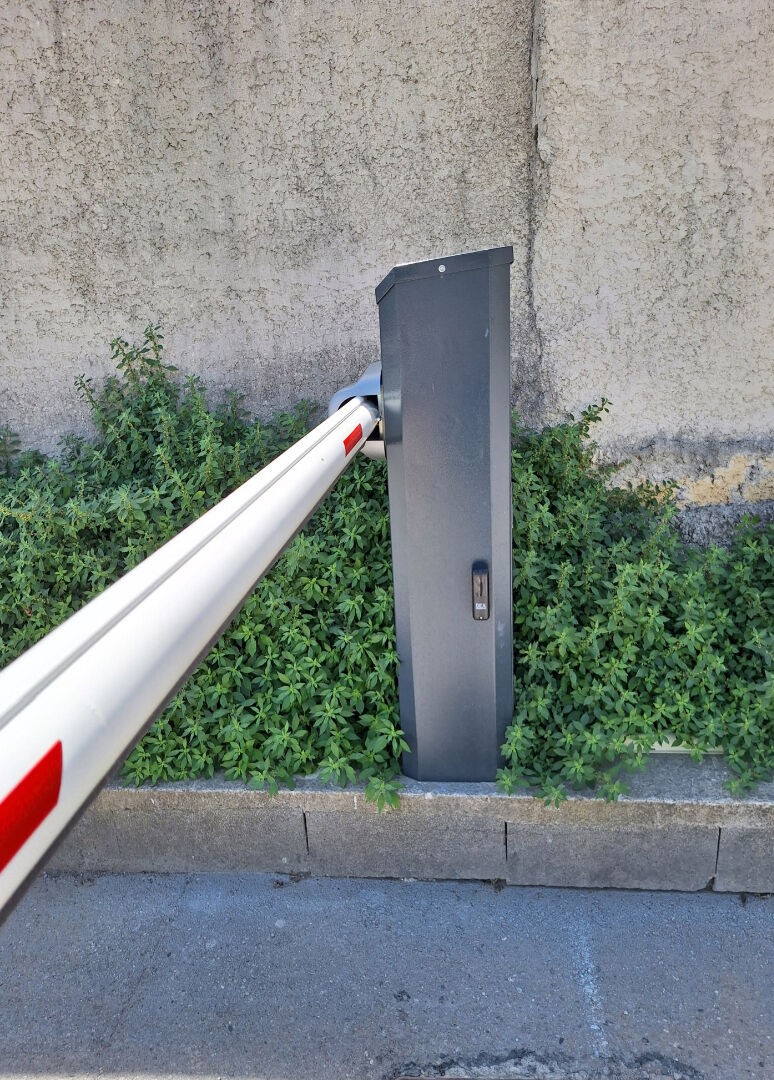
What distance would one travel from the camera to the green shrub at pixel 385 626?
239 centimetres

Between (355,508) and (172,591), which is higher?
(172,591)

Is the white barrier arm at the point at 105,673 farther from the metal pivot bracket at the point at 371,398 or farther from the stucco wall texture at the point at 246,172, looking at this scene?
the stucco wall texture at the point at 246,172

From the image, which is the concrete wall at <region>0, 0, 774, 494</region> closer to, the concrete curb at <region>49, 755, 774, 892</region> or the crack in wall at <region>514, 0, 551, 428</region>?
the crack in wall at <region>514, 0, 551, 428</region>

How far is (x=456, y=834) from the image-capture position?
2.40m

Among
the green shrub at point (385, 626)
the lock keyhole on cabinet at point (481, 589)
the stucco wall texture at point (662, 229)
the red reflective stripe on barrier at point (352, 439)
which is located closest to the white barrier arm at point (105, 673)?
the red reflective stripe on barrier at point (352, 439)

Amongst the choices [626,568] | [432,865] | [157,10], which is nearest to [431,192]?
[157,10]

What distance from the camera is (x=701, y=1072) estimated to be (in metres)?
1.79

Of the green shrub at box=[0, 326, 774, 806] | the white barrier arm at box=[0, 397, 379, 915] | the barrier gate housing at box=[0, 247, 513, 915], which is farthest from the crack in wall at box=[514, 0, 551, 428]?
the white barrier arm at box=[0, 397, 379, 915]

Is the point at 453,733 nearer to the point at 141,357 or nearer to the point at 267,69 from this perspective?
the point at 141,357

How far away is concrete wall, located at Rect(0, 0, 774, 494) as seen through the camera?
9.81ft

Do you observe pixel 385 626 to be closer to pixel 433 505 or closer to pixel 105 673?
pixel 433 505

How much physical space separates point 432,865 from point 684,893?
0.77 m

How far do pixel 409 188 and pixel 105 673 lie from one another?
297 centimetres

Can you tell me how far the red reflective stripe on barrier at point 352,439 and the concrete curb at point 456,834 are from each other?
44.5 inches
